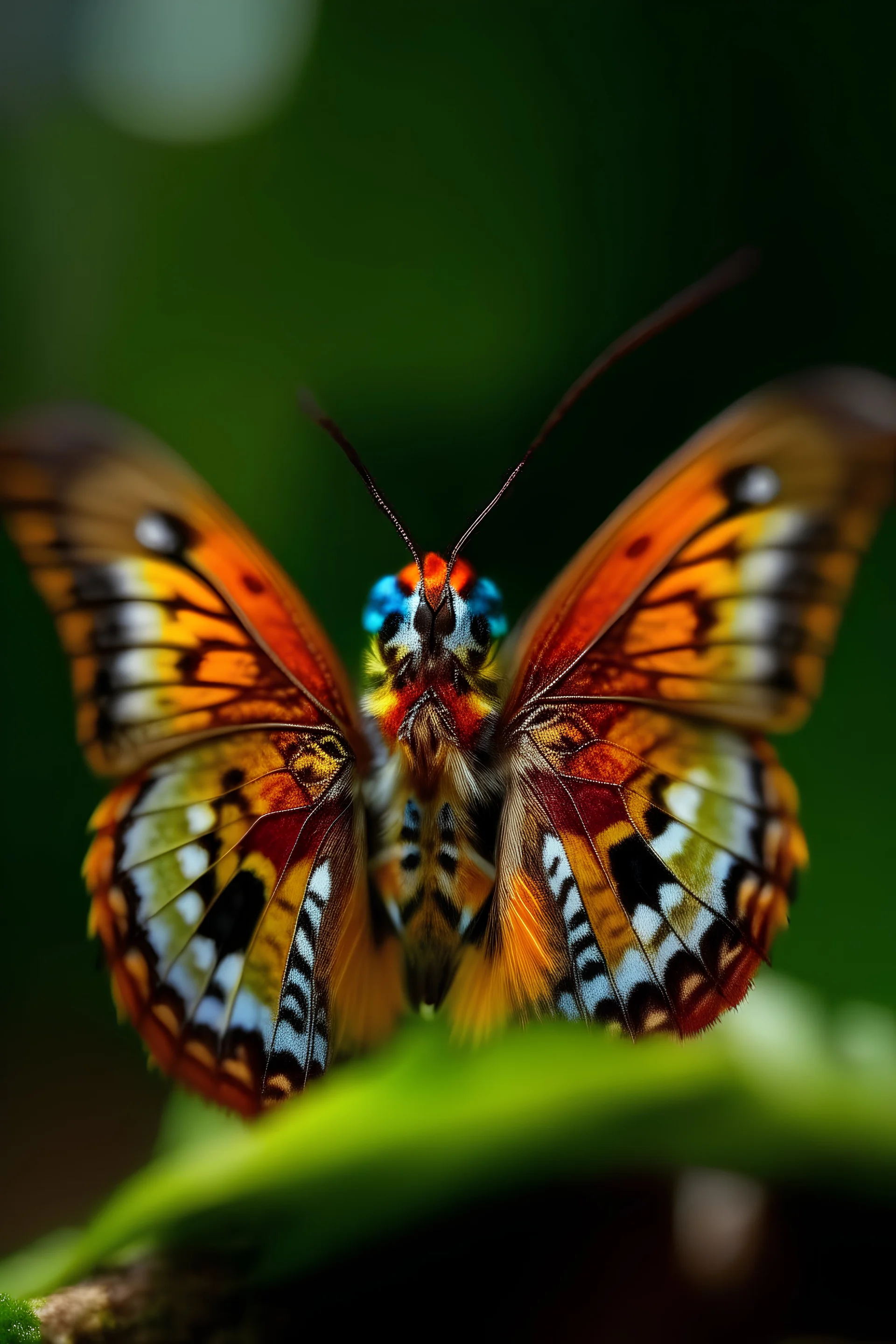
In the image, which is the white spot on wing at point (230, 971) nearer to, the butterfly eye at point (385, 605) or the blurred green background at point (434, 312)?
the butterfly eye at point (385, 605)

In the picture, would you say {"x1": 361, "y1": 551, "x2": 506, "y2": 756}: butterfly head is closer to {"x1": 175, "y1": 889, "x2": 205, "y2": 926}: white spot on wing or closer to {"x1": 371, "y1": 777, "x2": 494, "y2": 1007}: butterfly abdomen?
{"x1": 371, "y1": 777, "x2": 494, "y2": 1007}: butterfly abdomen

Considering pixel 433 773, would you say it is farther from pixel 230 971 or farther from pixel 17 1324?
pixel 17 1324

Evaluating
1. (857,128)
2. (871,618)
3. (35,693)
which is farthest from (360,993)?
(857,128)

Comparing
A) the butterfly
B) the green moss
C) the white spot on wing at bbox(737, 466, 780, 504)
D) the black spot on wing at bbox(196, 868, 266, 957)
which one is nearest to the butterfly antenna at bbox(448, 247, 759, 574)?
the butterfly

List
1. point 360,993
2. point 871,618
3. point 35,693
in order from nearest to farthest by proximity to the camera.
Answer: point 360,993 → point 871,618 → point 35,693

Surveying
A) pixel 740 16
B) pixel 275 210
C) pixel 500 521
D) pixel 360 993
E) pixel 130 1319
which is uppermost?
pixel 275 210

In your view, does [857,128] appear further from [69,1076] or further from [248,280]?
[69,1076]

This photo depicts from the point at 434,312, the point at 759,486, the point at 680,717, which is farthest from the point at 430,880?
the point at 434,312
